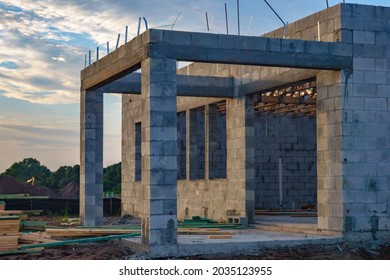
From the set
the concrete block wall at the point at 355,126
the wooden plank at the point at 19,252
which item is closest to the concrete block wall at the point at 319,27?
the concrete block wall at the point at 355,126

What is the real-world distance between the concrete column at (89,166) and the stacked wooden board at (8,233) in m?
5.38

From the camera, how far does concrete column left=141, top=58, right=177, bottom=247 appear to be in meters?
12.7

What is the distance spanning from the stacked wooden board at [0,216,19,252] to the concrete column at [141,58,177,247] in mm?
2629

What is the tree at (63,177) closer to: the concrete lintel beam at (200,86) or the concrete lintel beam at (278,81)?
the concrete lintel beam at (200,86)

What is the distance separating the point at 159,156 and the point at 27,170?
4444 cm

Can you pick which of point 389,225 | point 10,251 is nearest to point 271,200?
point 389,225

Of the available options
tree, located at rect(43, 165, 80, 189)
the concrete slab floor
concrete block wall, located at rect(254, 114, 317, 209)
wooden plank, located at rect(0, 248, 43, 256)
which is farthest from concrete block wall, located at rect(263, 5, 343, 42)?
tree, located at rect(43, 165, 80, 189)

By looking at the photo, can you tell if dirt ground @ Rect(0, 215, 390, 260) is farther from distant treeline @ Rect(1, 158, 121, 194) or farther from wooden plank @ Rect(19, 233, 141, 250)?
distant treeline @ Rect(1, 158, 121, 194)

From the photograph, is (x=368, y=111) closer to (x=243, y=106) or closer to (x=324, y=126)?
(x=324, y=126)

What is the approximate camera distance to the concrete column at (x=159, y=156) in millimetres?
12656

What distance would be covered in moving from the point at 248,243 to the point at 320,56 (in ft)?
15.1

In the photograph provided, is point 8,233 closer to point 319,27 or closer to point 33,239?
point 33,239

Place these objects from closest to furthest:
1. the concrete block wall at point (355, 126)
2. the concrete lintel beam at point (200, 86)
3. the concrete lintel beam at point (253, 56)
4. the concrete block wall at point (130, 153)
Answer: the concrete lintel beam at point (253, 56), the concrete block wall at point (355, 126), the concrete lintel beam at point (200, 86), the concrete block wall at point (130, 153)

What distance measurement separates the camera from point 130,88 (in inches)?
766
